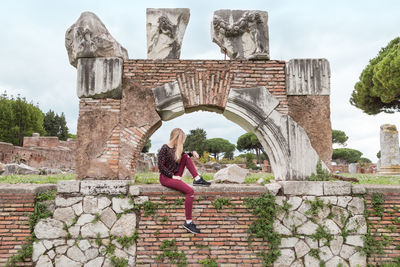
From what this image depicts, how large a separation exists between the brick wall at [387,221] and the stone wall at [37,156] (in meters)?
20.3

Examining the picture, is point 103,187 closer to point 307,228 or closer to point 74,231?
point 74,231

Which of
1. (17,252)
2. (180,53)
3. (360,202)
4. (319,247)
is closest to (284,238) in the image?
(319,247)

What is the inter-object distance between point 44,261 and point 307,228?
4.19m

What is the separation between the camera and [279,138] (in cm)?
458

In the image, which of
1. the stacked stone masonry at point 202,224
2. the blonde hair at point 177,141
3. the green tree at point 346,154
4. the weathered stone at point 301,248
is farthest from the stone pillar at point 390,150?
the green tree at point 346,154

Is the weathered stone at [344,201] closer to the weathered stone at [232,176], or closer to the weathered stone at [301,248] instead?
the weathered stone at [301,248]

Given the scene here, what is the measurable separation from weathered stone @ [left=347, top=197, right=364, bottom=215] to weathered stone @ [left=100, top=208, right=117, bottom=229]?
3840 millimetres

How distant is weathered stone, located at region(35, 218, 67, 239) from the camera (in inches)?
164

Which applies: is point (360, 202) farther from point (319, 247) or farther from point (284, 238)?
point (284, 238)

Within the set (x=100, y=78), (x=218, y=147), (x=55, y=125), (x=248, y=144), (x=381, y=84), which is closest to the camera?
(x=100, y=78)

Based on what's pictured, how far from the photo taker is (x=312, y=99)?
15.6ft

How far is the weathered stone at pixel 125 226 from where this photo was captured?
13.8 ft

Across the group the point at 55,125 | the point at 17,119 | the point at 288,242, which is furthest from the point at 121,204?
the point at 55,125

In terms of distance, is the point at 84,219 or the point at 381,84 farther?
→ the point at 381,84
